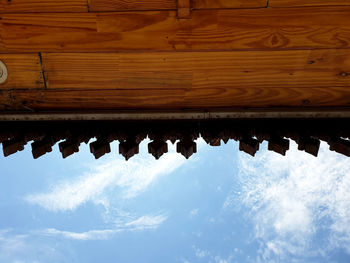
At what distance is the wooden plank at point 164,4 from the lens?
2926mm

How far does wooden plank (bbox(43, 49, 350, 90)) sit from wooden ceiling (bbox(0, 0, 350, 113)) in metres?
0.01

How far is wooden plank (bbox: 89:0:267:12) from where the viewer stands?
2.93 m

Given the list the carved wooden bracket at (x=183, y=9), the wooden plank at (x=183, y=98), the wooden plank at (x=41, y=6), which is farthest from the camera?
the wooden plank at (x=183, y=98)

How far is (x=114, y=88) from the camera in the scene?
3.24 meters

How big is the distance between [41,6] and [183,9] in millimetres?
1542

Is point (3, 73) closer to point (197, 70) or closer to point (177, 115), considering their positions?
point (177, 115)

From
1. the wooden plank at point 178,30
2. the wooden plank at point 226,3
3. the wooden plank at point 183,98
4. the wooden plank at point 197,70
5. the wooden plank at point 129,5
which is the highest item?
the wooden plank at point 129,5

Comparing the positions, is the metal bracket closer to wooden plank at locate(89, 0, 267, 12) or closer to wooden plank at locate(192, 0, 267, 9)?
wooden plank at locate(89, 0, 267, 12)

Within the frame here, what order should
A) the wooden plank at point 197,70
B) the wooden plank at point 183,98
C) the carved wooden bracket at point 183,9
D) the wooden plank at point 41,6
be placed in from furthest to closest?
1. the wooden plank at point 183,98
2. the wooden plank at point 197,70
3. the wooden plank at point 41,6
4. the carved wooden bracket at point 183,9

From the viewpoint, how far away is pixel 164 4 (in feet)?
9.61

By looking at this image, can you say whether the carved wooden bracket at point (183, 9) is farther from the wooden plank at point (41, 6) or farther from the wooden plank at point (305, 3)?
the wooden plank at point (41, 6)

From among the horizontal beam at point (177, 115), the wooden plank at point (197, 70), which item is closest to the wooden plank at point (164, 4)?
the wooden plank at point (197, 70)

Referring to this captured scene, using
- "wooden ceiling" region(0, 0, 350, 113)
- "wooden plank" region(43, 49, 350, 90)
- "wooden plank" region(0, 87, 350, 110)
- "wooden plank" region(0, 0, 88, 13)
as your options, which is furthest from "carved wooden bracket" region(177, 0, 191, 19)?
"wooden plank" region(0, 0, 88, 13)

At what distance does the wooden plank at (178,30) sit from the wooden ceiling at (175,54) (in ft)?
0.03
